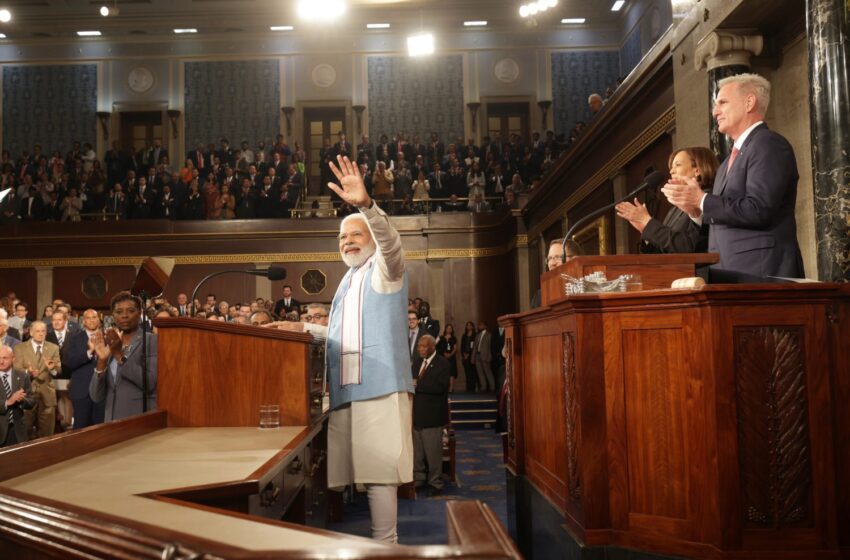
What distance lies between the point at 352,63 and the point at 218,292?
7611 millimetres

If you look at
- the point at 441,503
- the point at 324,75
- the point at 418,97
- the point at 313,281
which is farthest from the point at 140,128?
the point at 441,503

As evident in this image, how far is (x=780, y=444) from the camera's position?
244 cm

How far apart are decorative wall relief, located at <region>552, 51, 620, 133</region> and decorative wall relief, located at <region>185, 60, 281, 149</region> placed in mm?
7392

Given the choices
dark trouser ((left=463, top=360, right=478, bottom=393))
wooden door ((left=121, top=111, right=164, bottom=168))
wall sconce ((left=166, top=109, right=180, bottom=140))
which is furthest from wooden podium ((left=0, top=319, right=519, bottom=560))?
wooden door ((left=121, top=111, right=164, bottom=168))

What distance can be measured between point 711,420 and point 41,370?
620 centimetres

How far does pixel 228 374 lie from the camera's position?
335 centimetres

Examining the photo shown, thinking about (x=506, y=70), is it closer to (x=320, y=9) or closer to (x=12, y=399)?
(x=320, y=9)

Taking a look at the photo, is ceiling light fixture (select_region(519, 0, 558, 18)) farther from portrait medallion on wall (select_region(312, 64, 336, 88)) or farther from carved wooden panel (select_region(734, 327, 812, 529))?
carved wooden panel (select_region(734, 327, 812, 529))

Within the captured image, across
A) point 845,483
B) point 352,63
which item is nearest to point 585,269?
point 845,483

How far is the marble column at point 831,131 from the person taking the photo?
12.1 feet

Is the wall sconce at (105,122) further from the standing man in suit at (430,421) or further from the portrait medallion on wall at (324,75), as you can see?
the standing man in suit at (430,421)

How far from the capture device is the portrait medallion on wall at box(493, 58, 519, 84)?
1966 centimetres

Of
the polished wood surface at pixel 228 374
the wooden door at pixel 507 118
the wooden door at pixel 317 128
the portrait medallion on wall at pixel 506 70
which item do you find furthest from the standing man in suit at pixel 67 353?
the portrait medallion on wall at pixel 506 70

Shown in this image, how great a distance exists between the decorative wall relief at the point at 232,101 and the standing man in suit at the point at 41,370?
13552 mm
